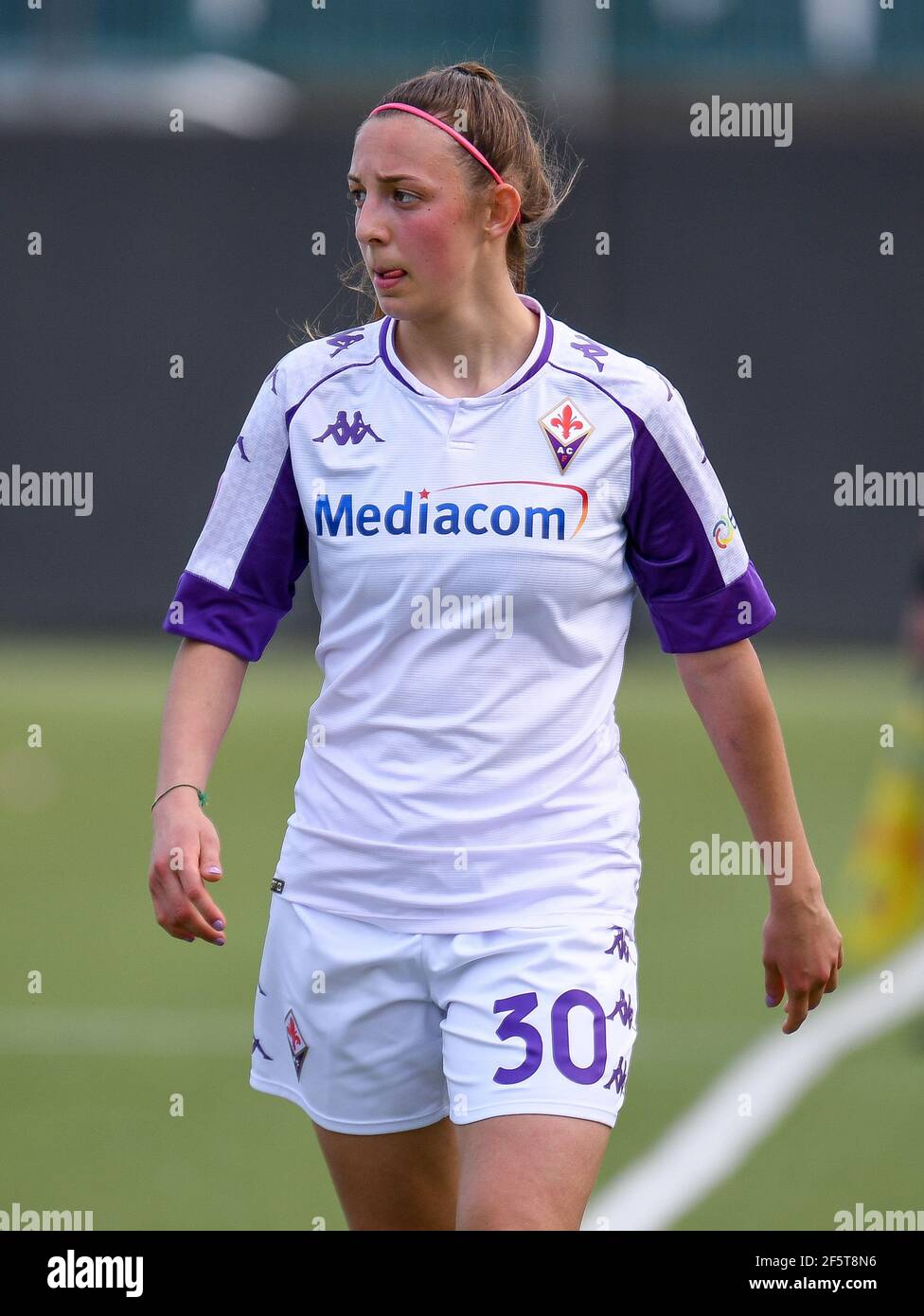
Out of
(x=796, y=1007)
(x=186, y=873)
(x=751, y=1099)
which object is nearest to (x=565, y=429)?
(x=186, y=873)

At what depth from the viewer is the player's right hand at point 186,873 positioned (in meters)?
3.23

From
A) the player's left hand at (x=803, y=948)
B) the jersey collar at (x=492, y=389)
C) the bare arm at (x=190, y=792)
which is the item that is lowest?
the player's left hand at (x=803, y=948)

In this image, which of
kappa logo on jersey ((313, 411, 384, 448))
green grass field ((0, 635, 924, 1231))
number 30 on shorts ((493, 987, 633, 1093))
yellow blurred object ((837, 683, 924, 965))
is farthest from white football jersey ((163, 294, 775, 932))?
yellow blurred object ((837, 683, 924, 965))

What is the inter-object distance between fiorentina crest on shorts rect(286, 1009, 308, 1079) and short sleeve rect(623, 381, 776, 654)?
3.12 ft

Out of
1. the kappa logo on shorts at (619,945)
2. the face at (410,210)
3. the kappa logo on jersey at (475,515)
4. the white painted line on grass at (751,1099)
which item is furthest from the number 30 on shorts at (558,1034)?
the white painted line on grass at (751,1099)

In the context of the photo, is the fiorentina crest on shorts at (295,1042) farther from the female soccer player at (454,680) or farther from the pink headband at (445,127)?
the pink headband at (445,127)

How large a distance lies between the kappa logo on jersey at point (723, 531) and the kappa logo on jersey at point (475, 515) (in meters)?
0.25

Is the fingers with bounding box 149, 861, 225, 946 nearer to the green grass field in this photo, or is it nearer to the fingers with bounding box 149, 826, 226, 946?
the fingers with bounding box 149, 826, 226, 946

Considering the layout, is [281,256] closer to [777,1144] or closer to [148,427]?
[148,427]

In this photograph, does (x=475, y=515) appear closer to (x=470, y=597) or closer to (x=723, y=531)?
(x=470, y=597)

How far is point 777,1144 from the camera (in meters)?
6.24

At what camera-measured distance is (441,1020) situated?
3426 mm
